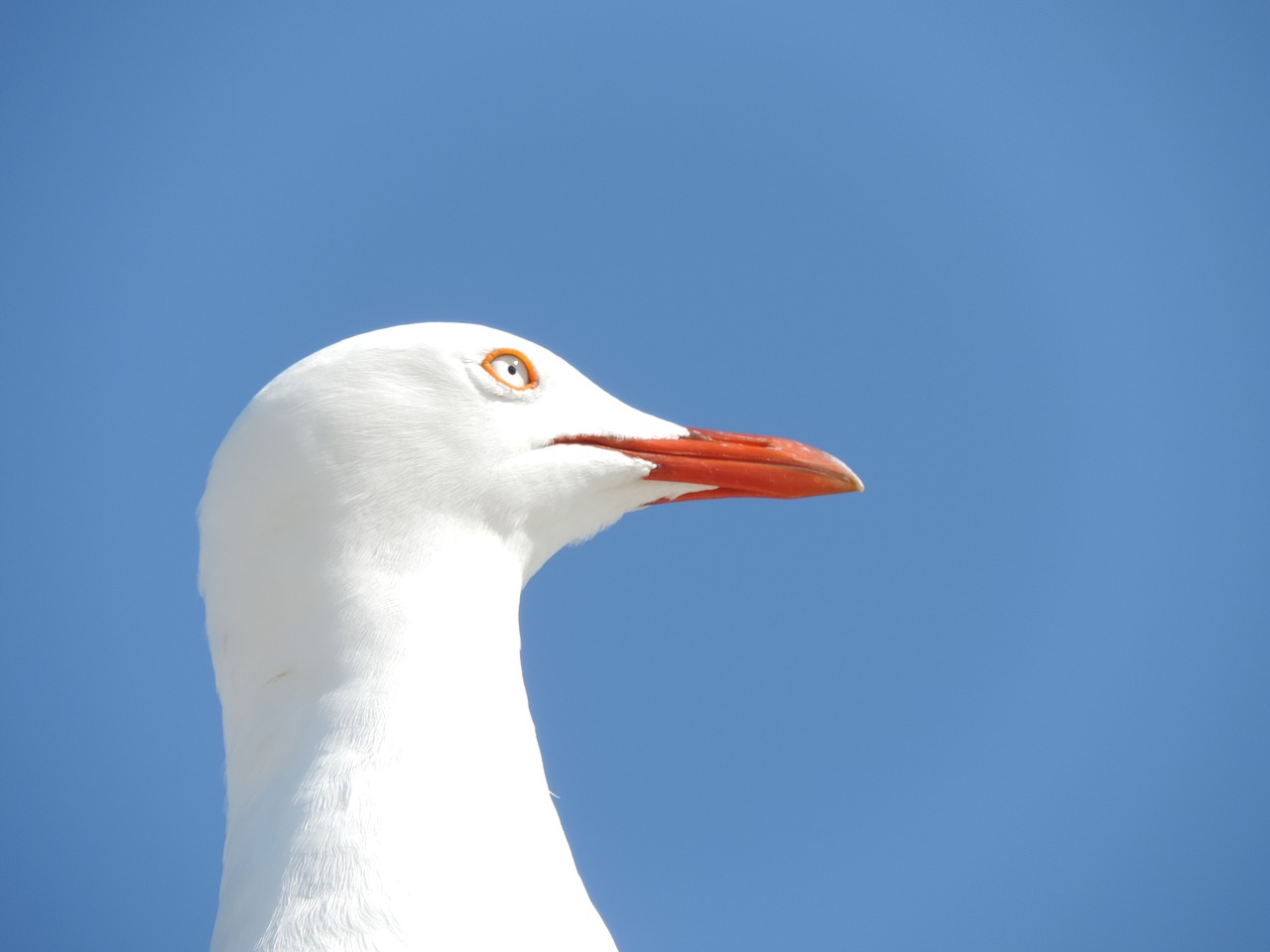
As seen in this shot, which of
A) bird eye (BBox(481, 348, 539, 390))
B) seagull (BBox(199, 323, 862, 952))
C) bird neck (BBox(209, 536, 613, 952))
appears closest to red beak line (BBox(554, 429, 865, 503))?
seagull (BBox(199, 323, 862, 952))

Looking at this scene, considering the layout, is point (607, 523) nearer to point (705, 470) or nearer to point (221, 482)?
point (705, 470)

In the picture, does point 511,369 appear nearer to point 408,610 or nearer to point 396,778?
point 408,610

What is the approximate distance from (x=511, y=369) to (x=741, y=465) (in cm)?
82

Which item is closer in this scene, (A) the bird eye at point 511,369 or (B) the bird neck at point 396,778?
(B) the bird neck at point 396,778

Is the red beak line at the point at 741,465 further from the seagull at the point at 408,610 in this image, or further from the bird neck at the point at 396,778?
the bird neck at the point at 396,778

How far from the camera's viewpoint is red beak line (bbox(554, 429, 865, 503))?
442cm

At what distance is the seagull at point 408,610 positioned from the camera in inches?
119

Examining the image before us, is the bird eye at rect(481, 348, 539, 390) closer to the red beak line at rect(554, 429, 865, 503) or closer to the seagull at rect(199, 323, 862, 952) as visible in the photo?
the seagull at rect(199, 323, 862, 952)

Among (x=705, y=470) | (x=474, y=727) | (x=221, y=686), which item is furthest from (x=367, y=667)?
(x=705, y=470)

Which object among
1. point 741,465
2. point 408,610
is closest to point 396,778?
point 408,610

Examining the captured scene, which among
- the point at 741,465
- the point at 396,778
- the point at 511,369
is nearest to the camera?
the point at 396,778

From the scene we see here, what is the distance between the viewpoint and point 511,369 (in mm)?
4246

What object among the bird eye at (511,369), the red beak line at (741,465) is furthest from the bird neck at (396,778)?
the red beak line at (741,465)

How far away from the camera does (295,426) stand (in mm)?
3822
